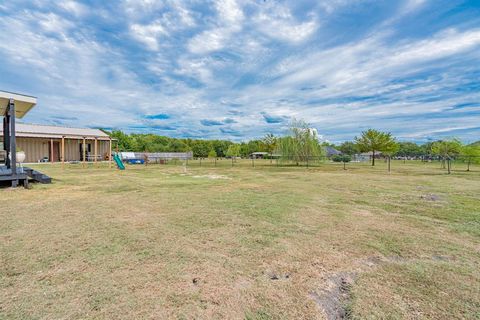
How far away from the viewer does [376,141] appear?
84.6 ft

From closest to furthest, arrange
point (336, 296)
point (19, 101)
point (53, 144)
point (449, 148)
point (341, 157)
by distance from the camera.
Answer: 1. point (336, 296)
2. point (19, 101)
3. point (53, 144)
4. point (449, 148)
5. point (341, 157)

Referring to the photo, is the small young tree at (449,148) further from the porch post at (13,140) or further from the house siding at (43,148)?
the house siding at (43,148)

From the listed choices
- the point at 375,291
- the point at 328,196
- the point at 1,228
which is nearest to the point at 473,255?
the point at 375,291

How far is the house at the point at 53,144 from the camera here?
19.8 m

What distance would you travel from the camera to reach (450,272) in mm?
2432

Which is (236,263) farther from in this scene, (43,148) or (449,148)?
(449,148)

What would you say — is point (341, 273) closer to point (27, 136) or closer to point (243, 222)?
point (243, 222)

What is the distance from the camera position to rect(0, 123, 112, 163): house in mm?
19781

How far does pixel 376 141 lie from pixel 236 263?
27808 mm

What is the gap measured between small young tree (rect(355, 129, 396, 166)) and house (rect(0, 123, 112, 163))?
25976 millimetres

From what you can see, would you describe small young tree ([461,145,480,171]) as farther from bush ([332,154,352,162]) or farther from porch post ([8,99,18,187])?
porch post ([8,99,18,187])

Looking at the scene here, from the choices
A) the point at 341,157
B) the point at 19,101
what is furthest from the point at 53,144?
the point at 341,157

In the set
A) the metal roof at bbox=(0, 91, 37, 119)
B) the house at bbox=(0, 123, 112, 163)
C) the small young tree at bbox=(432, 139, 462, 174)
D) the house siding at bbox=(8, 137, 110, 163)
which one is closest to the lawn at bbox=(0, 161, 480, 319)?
the metal roof at bbox=(0, 91, 37, 119)

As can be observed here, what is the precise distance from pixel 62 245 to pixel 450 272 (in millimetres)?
4477
